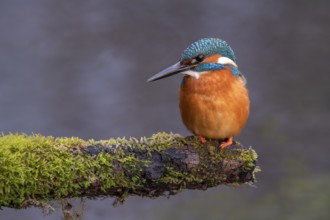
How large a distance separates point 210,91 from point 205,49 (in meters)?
0.20

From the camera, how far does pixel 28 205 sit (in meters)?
3.07

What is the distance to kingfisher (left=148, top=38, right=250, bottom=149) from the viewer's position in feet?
10.7

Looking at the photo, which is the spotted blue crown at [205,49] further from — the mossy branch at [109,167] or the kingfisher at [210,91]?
the mossy branch at [109,167]

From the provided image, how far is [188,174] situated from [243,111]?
420 millimetres

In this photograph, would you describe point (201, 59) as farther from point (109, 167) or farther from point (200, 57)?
point (109, 167)

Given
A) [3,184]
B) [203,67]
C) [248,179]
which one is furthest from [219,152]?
[3,184]

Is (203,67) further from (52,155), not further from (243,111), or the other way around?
(52,155)

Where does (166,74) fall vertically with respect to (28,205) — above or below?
above

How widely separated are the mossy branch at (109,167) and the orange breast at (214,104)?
9 centimetres

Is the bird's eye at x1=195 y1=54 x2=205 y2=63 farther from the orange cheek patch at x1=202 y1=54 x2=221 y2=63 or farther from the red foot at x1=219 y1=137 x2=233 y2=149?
the red foot at x1=219 y1=137 x2=233 y2=149

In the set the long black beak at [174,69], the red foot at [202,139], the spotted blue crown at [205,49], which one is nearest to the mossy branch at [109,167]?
the red foot at [202,139]

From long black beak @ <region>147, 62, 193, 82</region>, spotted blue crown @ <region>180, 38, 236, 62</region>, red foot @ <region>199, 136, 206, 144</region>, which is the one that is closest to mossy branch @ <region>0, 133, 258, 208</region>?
red foot @ <region>199, 136, 206, 144</region>

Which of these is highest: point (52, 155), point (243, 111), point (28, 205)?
point (243, 111)

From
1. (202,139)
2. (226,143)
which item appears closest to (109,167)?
(202,139)
